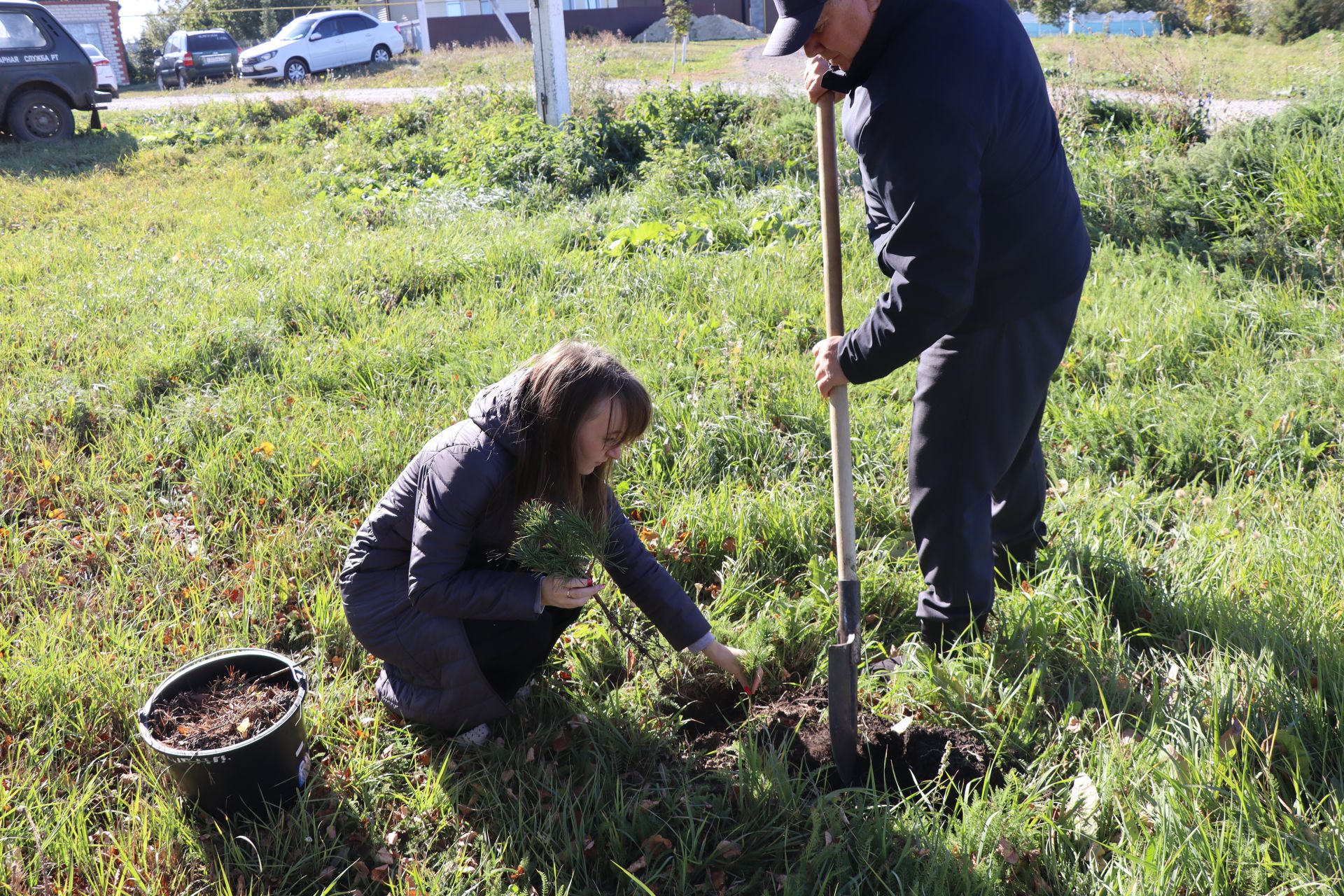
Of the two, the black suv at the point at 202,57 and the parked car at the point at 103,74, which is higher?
the black suv at the point at 202,57

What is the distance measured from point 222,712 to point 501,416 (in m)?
1.05

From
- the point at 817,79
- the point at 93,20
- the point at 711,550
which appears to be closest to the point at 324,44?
the point at 93,20

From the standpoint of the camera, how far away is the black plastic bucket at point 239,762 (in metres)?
2.18

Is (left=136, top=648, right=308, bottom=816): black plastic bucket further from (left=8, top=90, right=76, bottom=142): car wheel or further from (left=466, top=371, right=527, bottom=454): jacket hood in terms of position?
(left=8, top=90, right=76, bottom=142): car wheel

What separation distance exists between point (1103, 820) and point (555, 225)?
577 centimetres

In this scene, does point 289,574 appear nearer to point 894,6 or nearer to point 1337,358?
point 894,6

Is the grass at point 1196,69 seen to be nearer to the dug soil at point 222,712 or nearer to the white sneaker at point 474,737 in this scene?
the white sneaker at point 474,737

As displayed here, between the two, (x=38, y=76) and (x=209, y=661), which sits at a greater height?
(x=38, y=76)

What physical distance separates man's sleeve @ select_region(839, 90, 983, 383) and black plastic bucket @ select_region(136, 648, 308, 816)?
173 centimetres

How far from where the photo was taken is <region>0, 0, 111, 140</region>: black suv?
13.0 metres

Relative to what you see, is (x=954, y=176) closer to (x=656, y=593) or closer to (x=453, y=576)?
(x=656, y=593)

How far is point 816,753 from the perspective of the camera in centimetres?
248

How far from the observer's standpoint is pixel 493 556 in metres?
2.51

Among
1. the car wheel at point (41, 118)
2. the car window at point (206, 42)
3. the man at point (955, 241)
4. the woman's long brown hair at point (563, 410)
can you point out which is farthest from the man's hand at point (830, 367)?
the car window at point (206, 42)
